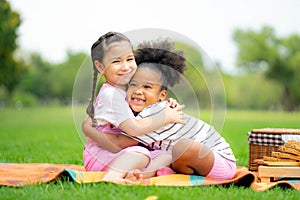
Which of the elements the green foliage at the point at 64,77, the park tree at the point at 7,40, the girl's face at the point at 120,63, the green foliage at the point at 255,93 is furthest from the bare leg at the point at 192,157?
the green foliage at the point at 64,77

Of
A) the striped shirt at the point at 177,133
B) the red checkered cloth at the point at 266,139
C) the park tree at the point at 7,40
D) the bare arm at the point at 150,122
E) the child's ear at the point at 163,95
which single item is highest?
the park tree at the point at 7,40

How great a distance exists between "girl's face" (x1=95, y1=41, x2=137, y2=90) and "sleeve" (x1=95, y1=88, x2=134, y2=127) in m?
0.10

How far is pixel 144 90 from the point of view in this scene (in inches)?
146

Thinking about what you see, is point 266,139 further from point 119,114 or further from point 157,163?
point 119,114

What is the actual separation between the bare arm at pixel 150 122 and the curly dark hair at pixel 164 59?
0.69 ft

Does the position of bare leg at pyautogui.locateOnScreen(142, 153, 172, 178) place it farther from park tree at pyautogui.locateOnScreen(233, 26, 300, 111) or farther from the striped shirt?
park tree at pyautogui.locateOnScreen(233, 26, 300, 111)

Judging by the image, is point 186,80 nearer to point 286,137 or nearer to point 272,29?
point 286,137

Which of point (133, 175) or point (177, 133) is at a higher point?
point (177, 133)

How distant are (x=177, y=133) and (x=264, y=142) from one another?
5.24 feet

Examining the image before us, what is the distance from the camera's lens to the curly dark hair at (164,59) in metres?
3.70

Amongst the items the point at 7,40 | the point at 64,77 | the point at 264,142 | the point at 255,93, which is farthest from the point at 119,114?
the point at 64,77

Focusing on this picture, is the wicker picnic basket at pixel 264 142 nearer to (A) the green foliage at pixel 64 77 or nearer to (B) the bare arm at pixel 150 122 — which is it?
(B) the bare arm at pixel 150 122

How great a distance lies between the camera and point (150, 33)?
12.3ft

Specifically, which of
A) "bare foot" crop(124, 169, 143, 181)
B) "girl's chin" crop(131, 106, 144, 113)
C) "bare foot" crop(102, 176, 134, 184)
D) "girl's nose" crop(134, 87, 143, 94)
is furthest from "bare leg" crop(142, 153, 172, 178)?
"girl's nose" crop(134, 87, 143, 94)
